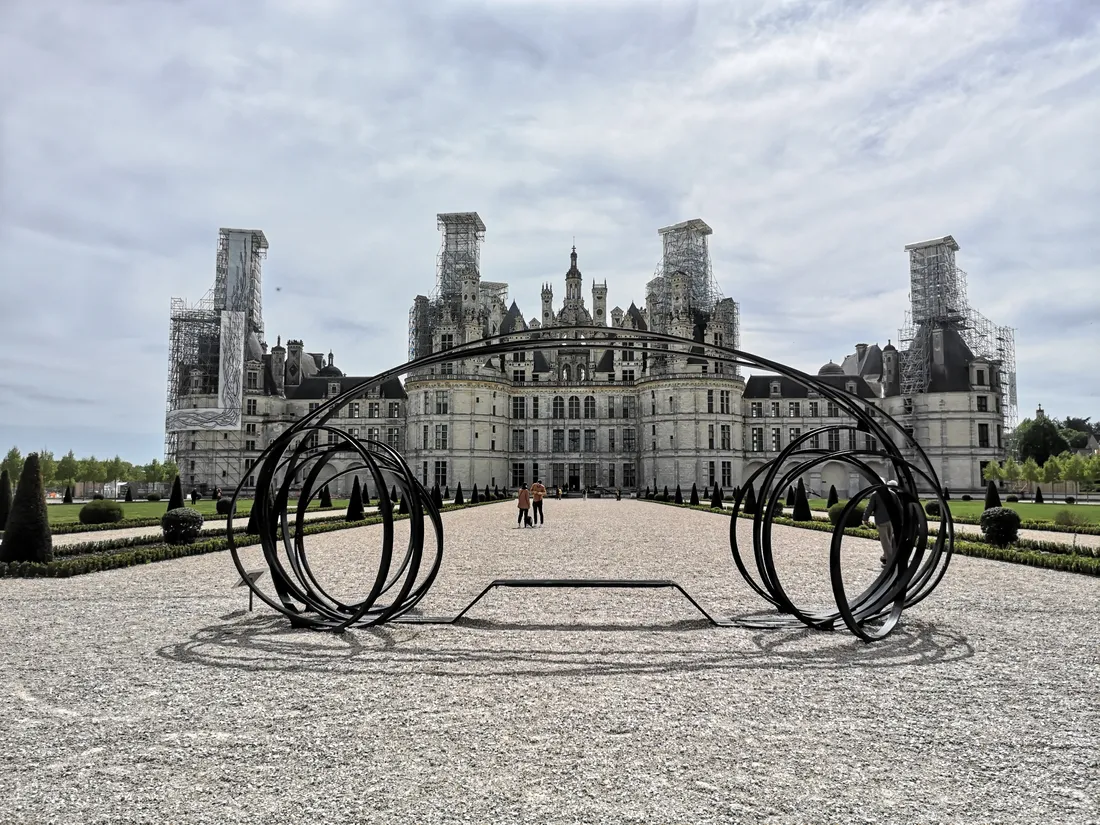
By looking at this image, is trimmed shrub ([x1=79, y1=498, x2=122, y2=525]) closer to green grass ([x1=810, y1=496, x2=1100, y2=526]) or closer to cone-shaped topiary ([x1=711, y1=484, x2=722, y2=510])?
cone-shaped topiary ([x1=711, y1=484, x2=722, y2=510])

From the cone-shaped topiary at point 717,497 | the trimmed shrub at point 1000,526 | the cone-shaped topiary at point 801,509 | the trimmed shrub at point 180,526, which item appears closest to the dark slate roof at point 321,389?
the cone-shaped topiary at point 717,497

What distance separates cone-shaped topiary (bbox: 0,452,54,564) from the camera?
42.9 feet

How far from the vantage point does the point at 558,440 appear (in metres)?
63.2

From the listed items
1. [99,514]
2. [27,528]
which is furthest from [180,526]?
[99,514]

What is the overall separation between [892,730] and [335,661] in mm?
4618

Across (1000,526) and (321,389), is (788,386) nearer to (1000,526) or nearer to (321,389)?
(321,389)

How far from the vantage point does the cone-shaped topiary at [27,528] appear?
13.1 metres

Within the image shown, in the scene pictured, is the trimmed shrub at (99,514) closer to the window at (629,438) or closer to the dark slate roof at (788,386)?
the window at (629,438)

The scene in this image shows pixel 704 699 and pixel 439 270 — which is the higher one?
pixel 439 270

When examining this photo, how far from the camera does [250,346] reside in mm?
64062

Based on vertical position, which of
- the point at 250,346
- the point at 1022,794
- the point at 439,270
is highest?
the point at 439,270

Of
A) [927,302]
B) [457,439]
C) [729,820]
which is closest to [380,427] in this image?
[457,439]

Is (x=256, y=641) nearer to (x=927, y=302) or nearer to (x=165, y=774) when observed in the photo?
(x=165, y=774)

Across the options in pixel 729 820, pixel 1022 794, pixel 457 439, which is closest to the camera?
pixel 729 820
